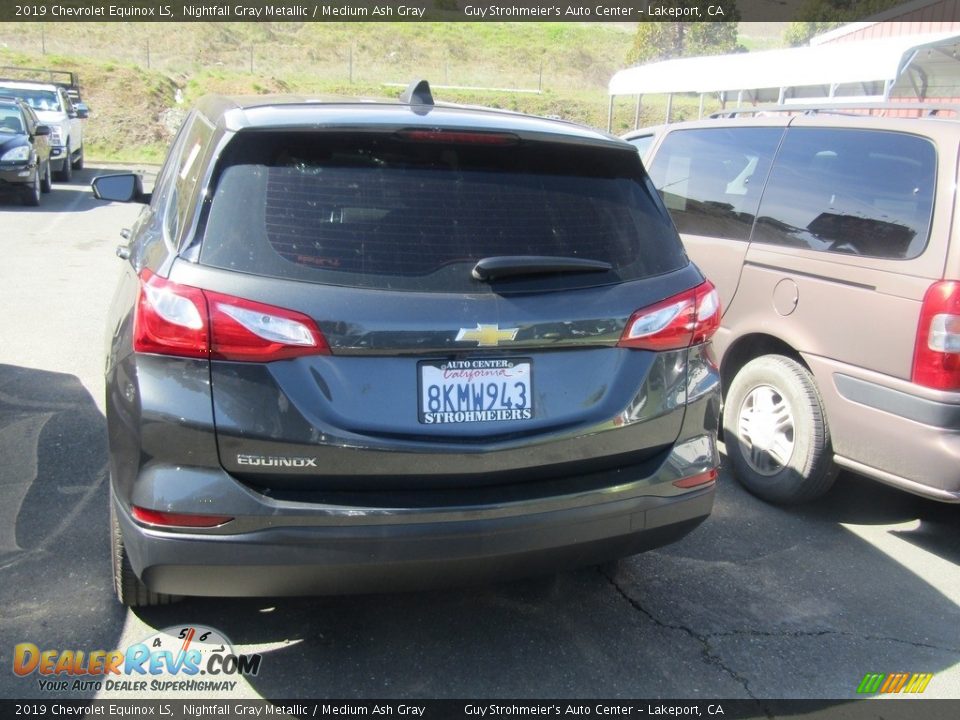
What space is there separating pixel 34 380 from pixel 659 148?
4.39m

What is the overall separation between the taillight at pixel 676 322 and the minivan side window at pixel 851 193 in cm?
137

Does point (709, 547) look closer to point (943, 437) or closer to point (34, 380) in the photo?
point (943, 437)

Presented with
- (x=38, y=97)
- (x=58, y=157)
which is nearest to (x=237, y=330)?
(x=58, y=157)

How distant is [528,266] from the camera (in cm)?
260

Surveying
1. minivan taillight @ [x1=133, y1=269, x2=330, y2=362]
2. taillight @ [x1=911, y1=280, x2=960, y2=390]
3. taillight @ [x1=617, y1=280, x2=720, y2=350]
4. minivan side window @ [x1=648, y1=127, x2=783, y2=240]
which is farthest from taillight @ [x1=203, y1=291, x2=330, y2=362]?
minivan side window @ [x1=648, y1=127, x2=783, y2=240]

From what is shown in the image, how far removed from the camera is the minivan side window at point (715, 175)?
475 centimetres

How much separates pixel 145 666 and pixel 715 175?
13.1 ft

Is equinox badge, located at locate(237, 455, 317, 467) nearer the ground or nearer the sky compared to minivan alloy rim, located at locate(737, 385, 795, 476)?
nearer the sky

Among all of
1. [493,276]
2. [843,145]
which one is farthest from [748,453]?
[493,276]

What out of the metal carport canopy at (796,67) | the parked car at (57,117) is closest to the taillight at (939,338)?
the metal carport canopy at (796,67)

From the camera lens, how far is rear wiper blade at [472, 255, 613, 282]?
8.37 ft

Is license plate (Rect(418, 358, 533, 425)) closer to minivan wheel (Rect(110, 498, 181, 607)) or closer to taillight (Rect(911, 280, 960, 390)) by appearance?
minivan wheel (Rect(110, 498, 181, 607))

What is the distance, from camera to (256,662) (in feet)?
9.50

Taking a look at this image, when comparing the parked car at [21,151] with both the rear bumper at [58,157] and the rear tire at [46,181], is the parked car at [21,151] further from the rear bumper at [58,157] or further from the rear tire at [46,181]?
the rear bumper at [58,157]
